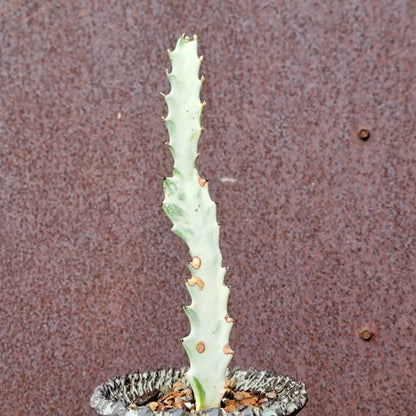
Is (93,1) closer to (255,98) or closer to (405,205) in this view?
(255,98)

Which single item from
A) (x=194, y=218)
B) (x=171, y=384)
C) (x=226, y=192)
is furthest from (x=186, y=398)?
(x=226, y=192)

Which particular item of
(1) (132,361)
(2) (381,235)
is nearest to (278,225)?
(2) (381,235)

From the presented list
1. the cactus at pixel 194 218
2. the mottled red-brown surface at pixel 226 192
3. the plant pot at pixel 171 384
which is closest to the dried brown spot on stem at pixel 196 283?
the cactus at pixel 194 218

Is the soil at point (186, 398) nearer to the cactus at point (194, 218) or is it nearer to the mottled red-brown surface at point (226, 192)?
the cactus at point (194, 218)

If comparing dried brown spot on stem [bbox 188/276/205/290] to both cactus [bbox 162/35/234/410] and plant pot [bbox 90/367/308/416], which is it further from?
plant pot [bbox 90/367/308/416]

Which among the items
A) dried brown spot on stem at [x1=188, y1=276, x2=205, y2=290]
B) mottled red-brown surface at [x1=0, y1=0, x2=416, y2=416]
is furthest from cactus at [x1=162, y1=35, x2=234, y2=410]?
mottled red-brown surface at [x1=0, y1=0, x2=416, y2=416]
